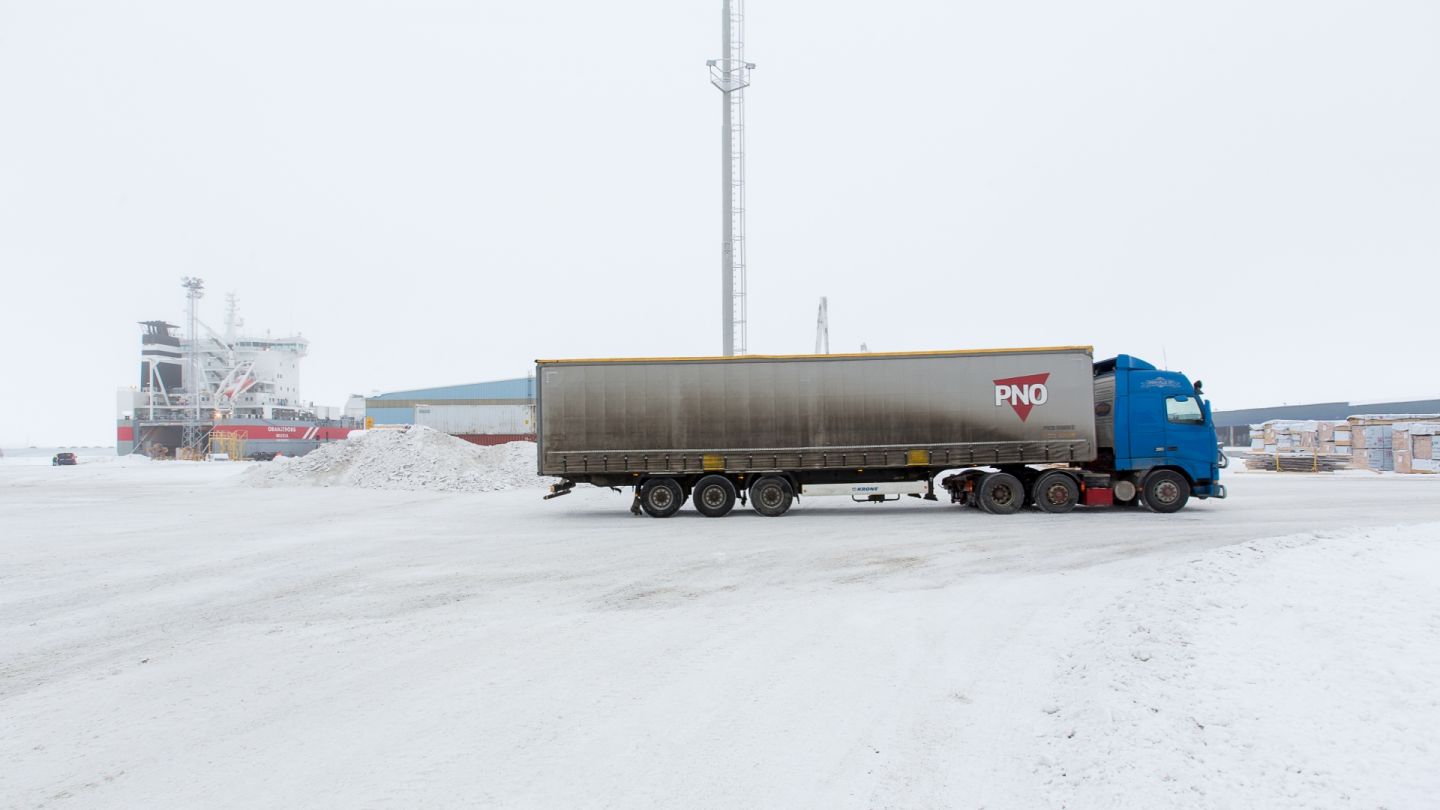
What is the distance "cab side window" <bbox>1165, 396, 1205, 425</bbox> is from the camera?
15.7 metres

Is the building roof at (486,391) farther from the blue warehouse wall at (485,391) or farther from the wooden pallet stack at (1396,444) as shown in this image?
the wooden pallet stack at (1396,444)

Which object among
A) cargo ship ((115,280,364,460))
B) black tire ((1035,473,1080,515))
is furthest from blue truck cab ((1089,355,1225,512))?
cargo ship ((115,280,364,460))

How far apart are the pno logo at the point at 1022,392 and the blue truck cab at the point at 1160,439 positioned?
1522 millimetres

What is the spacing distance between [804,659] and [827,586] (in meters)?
2.71

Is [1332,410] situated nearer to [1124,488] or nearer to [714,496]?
[1124,488]

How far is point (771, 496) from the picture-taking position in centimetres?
A: 1617

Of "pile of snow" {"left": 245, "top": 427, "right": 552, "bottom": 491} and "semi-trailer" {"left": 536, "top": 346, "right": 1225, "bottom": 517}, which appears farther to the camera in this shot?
"pile of snow" {"left": 245, "top": 427, "right": 552, "bottom": 491}

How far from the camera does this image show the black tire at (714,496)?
1625 centimetres

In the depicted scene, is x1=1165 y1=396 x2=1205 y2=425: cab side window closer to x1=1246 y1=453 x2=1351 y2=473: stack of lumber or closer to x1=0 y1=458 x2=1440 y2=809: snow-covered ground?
x1=0 y1=458 x2=1440 y2=809: snow-covered ground

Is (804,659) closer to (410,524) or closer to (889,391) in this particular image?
(889,391)

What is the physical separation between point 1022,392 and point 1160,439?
Answer: 2.99m

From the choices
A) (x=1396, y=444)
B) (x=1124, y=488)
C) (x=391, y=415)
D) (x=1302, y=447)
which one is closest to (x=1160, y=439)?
(x=1124, y=488)

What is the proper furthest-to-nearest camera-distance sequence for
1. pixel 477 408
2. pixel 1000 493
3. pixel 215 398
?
pixel 215 398
pixel 477 408
pixel 1000 493

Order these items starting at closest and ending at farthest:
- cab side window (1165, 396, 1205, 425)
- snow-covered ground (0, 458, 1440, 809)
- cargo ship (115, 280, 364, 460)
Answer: snow-covered ground (0, 458, 1440, 809)
cab side window (1165, 396, 1205, 425)
cargo ship (115, 280, 364, 460)
